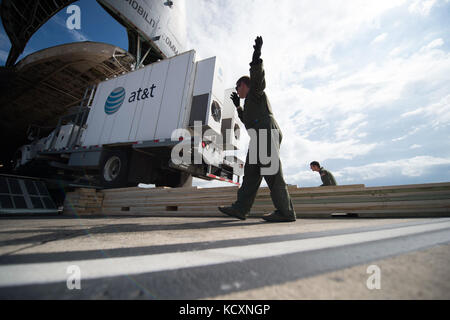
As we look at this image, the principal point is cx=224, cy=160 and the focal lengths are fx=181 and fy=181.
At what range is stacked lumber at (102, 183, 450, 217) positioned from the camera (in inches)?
99.3

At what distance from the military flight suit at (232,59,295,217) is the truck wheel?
4.49 m

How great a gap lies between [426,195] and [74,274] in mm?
3834

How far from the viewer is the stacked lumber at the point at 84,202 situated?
5031 mm

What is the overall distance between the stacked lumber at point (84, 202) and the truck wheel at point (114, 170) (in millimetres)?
444

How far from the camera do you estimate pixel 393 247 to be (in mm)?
840

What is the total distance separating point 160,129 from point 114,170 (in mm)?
2359

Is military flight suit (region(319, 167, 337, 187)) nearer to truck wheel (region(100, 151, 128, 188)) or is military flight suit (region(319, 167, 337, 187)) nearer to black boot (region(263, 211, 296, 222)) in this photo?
black boot (region(263, 211, 296, 222))

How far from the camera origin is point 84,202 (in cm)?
503
